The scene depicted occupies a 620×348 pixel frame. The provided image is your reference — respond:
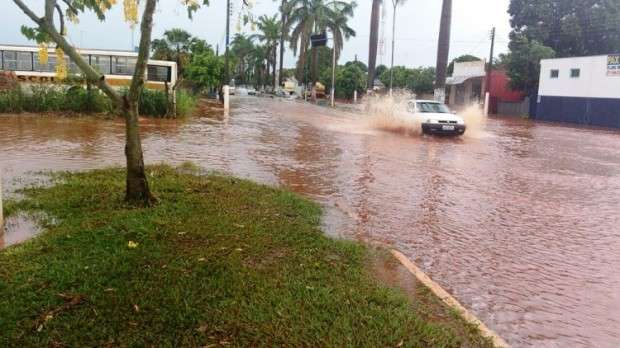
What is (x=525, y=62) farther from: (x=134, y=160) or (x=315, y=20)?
(x=134, y=160)

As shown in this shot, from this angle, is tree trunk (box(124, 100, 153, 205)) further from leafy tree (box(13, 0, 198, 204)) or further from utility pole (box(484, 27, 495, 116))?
utility pole (box(484, 27, 495, 116))

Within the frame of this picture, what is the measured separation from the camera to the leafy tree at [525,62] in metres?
41.2

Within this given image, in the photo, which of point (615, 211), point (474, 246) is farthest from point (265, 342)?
point (615, 211)

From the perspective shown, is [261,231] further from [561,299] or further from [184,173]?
[184,173]

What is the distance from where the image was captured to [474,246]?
6602 mm

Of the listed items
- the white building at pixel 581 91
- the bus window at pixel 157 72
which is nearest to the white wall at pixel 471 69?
the white building at pixel 581 91

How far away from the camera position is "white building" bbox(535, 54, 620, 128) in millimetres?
33969

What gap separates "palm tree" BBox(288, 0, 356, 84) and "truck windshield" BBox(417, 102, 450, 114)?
104ft

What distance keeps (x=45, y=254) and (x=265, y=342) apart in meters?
2.61

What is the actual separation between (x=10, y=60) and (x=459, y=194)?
98.2 feet

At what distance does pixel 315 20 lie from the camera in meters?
51.8

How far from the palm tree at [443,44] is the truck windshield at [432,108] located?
8.39m

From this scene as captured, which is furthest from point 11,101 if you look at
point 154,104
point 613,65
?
point 613,65

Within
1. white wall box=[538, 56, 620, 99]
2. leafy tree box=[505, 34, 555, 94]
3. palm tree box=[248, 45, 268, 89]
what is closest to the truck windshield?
white wall box=[538, 56, 620, 99]
